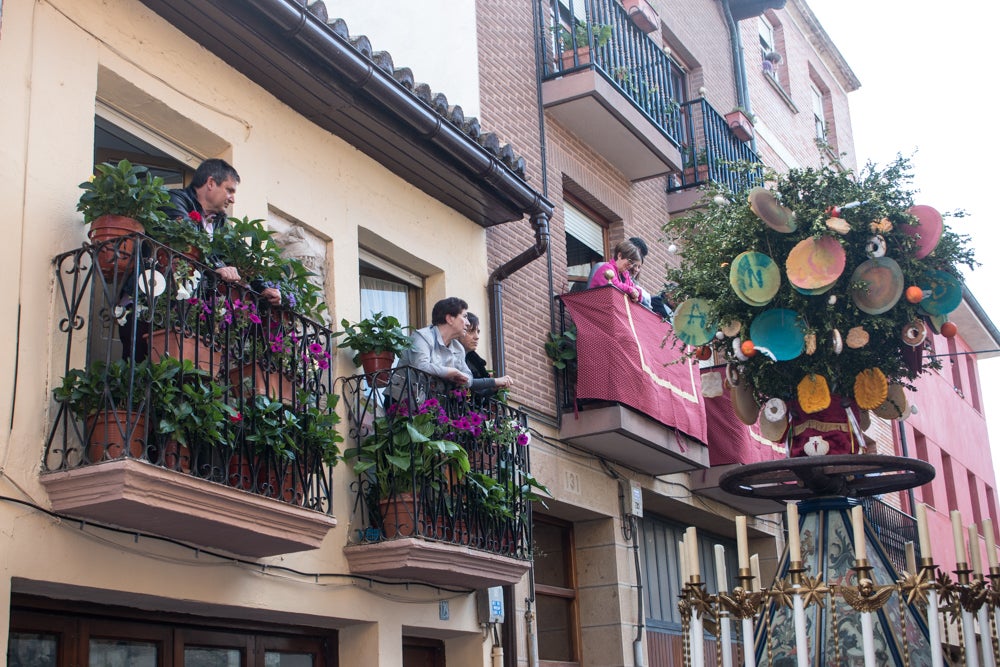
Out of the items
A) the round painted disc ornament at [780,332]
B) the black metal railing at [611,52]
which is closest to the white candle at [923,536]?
the round painted disc ornament at [780,332]

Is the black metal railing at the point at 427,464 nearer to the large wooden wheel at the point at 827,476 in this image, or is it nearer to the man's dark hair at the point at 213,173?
the man's dark hair at the point at 213,173

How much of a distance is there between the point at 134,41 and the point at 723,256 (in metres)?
3.68

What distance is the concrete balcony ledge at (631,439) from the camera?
34.9ft

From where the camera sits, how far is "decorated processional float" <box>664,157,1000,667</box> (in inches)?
185

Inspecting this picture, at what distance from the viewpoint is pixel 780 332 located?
18.5 feet

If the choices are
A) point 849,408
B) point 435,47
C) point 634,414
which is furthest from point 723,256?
point 435,47

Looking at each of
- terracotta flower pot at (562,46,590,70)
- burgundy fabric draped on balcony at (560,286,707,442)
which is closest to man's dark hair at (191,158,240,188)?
burgundy fabric draped on balcony at (560,286,707,442)

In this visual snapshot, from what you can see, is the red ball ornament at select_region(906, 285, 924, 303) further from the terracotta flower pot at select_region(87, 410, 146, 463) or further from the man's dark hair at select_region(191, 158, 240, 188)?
the man's dark hair at select_region(191, 158, 240, 188)

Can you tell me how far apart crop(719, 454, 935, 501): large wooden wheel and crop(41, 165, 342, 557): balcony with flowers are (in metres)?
2.54

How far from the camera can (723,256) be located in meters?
5.97

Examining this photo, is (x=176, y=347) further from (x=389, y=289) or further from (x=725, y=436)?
(x=725, y=436)

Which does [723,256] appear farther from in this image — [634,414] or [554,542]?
[554,542]

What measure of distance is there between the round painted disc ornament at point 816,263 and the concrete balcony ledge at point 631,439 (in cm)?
510

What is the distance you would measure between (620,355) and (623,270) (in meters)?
0.96
